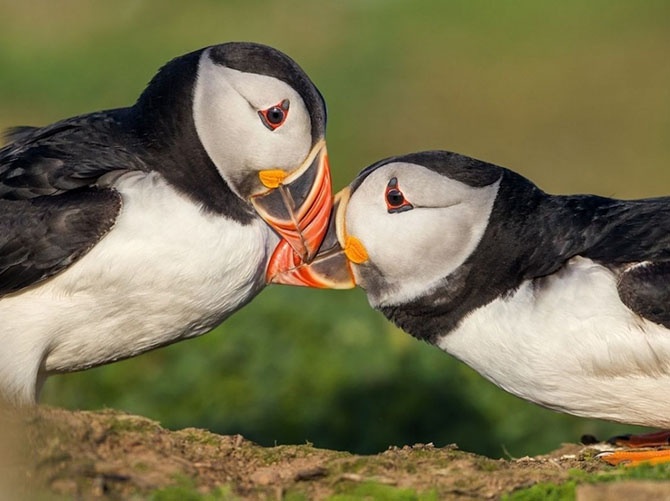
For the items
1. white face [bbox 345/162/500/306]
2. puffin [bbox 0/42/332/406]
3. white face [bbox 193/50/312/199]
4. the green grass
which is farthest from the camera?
white face [bbox 345/162/500/306]

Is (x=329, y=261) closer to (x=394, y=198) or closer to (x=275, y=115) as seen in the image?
(x=394, y=198)

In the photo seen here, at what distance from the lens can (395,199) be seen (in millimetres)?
7992

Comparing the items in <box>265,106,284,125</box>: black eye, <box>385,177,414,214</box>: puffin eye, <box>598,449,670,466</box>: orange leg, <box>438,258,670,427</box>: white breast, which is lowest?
<box>598,449,670,466</box>: orange leg

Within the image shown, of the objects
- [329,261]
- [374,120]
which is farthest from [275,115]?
[374,120]

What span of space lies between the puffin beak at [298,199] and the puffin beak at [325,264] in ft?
0.42

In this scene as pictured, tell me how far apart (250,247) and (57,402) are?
154 inches

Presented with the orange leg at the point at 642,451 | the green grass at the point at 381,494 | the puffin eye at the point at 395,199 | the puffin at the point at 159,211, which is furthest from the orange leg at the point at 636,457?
the puffin at the point at 159,211

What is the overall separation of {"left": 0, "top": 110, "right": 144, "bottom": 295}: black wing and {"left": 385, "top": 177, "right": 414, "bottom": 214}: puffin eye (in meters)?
1.45

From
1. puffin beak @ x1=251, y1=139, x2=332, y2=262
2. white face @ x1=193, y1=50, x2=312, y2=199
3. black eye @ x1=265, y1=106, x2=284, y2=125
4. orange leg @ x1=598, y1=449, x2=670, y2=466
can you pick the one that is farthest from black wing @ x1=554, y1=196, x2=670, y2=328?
black eye @ x1=265, y1=106, x2=284, y2=125

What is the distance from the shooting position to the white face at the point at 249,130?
773 cm

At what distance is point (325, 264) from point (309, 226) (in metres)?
0.32

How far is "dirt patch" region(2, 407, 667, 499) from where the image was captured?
619 cm

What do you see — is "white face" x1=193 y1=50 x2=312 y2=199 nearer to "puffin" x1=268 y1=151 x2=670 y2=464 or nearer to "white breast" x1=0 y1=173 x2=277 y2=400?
"white breast" x1=0 y1=173 x2=277 y2=400

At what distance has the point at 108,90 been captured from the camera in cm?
2430
